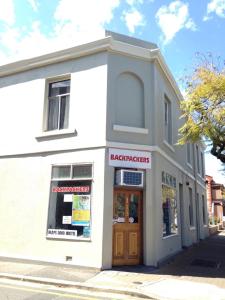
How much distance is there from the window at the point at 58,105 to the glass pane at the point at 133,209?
358 centimetres

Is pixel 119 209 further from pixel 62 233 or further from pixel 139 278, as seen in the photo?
pixel 139 278

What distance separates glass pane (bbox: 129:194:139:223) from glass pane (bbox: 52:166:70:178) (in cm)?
234

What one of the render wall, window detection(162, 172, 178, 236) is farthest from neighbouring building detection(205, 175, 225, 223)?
the render wall

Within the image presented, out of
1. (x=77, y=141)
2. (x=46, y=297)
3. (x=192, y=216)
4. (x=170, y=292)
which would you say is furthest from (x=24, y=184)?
(x=192, y=216)

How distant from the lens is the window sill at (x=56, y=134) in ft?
37.8

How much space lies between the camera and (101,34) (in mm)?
11875

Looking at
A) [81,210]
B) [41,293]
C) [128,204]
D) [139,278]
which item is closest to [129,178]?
[128,204]

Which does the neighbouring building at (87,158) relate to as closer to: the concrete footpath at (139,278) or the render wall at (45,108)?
the render wall at (45,108)

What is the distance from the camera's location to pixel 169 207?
531 inches

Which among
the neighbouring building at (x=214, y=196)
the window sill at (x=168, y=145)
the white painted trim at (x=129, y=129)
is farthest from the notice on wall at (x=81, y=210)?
the neighbouring building at (x=214, y=196)

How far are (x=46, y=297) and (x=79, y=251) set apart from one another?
10.4 ft

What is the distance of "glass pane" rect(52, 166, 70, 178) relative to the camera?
11.4 meters

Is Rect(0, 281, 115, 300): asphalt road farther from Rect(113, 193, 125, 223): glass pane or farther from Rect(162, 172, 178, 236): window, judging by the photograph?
Rect(162, 172, 178, 236): window

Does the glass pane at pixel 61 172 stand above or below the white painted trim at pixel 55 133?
below
